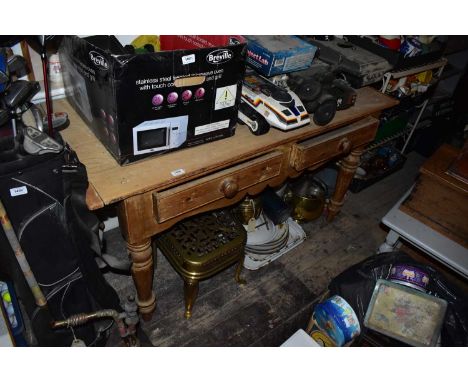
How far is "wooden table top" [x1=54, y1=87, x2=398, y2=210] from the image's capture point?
1.10 m

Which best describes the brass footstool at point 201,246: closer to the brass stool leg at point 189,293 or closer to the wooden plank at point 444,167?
the brass stool leg at point 189,293

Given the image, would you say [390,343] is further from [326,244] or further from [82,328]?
[82,328]

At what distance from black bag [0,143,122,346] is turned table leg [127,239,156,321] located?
124 millimetres

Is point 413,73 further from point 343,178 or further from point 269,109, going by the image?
point 269,109

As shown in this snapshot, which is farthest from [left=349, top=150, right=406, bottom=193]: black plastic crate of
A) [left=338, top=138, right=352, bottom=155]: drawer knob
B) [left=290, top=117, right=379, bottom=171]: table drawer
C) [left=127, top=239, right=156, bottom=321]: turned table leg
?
[left=127, top=239, right=156, bottom=321]: turned table leg

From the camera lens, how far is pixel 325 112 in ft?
4.70

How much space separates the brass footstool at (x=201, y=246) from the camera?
1448 millimetres

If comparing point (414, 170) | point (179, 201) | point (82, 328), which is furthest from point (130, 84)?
point (414, 170)

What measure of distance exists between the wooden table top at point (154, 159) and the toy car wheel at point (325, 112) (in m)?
0.04

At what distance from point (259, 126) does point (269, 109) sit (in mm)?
76

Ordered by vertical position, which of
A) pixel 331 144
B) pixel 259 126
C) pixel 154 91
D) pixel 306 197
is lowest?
pixel 306 197

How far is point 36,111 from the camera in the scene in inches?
44.8

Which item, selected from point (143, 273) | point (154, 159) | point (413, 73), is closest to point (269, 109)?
point (154, 159)

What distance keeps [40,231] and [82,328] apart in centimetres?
46
